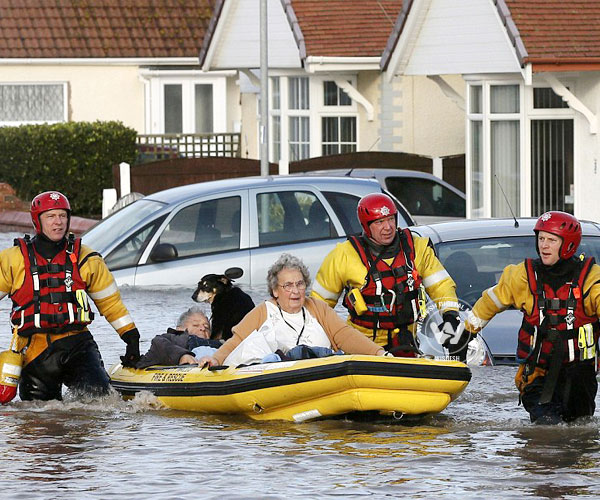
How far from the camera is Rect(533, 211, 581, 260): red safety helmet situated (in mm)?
9336

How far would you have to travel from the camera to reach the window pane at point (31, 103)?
3884cm

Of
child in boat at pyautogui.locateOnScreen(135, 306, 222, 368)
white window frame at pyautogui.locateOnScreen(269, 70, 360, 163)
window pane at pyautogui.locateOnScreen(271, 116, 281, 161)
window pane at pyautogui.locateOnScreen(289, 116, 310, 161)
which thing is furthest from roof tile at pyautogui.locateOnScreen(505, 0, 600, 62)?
window pane at pyautogui.locateOnScreen(271, 116, 281, 161)

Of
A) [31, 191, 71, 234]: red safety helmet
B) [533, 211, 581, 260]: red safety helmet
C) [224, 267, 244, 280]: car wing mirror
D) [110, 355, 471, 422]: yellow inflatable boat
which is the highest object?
[31, 191, 71, 234]: red safety helmet

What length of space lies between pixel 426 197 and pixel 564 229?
1405 centimetres

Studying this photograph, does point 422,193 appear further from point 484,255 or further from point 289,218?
point 484,255

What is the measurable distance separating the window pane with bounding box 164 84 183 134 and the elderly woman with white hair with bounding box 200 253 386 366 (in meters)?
29.3

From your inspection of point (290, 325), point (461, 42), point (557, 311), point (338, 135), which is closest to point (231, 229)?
point (290, 325)

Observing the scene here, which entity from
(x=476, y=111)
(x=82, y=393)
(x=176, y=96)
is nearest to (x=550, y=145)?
(x=476, y=111)

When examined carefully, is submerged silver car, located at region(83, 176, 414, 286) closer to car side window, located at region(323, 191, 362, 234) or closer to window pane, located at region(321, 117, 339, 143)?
car side window, located at region(323, 191, 362, 234)

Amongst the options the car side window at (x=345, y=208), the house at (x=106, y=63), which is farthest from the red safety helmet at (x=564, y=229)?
the house at (x=106, y=63)

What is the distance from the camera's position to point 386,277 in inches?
409

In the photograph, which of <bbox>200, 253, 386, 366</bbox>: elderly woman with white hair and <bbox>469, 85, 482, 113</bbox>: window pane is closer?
<bbox>200, 253, 386, 366</bbox>: elderly woman with white hair

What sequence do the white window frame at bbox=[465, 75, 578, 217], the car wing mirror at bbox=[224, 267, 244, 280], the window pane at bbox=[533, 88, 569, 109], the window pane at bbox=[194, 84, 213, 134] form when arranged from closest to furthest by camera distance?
the car wing mirror at bbox=[224, 267, 244, 280], the white window frame at bbox=[465, 75, 578, 217], the window pane at bbox=[533, 88, 569, 109], the window pane at bbox=[194, 84, 213, 134]

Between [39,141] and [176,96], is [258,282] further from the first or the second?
[176,96]
